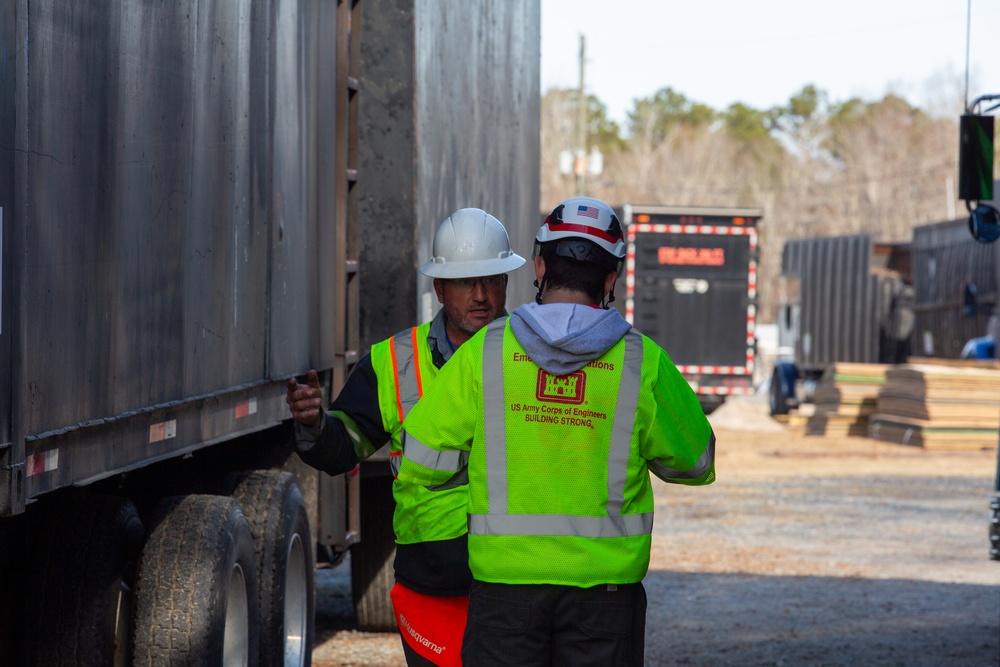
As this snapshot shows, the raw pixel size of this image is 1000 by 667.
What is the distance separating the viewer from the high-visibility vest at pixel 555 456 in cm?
376

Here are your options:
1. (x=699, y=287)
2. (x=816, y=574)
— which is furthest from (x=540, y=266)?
(x=699, y=287)

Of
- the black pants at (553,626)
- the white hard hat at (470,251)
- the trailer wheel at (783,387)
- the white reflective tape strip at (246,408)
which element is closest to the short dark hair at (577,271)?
the black pants at (553,626)

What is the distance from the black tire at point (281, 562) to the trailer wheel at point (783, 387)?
921 inches

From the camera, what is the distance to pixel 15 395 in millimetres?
3617

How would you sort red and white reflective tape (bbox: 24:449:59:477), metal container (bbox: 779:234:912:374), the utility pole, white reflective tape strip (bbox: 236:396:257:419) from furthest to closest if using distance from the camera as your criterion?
the utility pole
metal container (bbox: 779:234:912:374)
white reflective tape strip (bbox: 236:396:257:419)
red and white reflective tape (bbox: 24:449:59:477)

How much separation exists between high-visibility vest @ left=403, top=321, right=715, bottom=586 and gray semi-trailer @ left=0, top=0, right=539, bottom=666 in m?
1.05

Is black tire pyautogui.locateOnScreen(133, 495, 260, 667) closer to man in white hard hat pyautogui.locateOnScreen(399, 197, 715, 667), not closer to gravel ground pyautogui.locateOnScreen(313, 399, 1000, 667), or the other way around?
man in white hard hat pyautogui.locateOnScreen(399, 197, 715, 667)

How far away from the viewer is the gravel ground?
29.9 ft

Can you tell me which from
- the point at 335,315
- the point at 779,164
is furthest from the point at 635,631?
A: the point at 779,164

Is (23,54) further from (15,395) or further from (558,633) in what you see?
(558,633)

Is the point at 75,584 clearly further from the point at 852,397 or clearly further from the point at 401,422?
the point at 852,397

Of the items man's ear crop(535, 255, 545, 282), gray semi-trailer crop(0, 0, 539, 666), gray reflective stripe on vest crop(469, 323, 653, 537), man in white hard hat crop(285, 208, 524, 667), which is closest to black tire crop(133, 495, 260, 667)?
gray semi-trailer crop(0, 0, 539, 666)

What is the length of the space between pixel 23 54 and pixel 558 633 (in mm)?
1883

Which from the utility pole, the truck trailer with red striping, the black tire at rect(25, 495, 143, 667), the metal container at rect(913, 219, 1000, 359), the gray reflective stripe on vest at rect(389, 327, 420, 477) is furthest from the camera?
the utility pole
